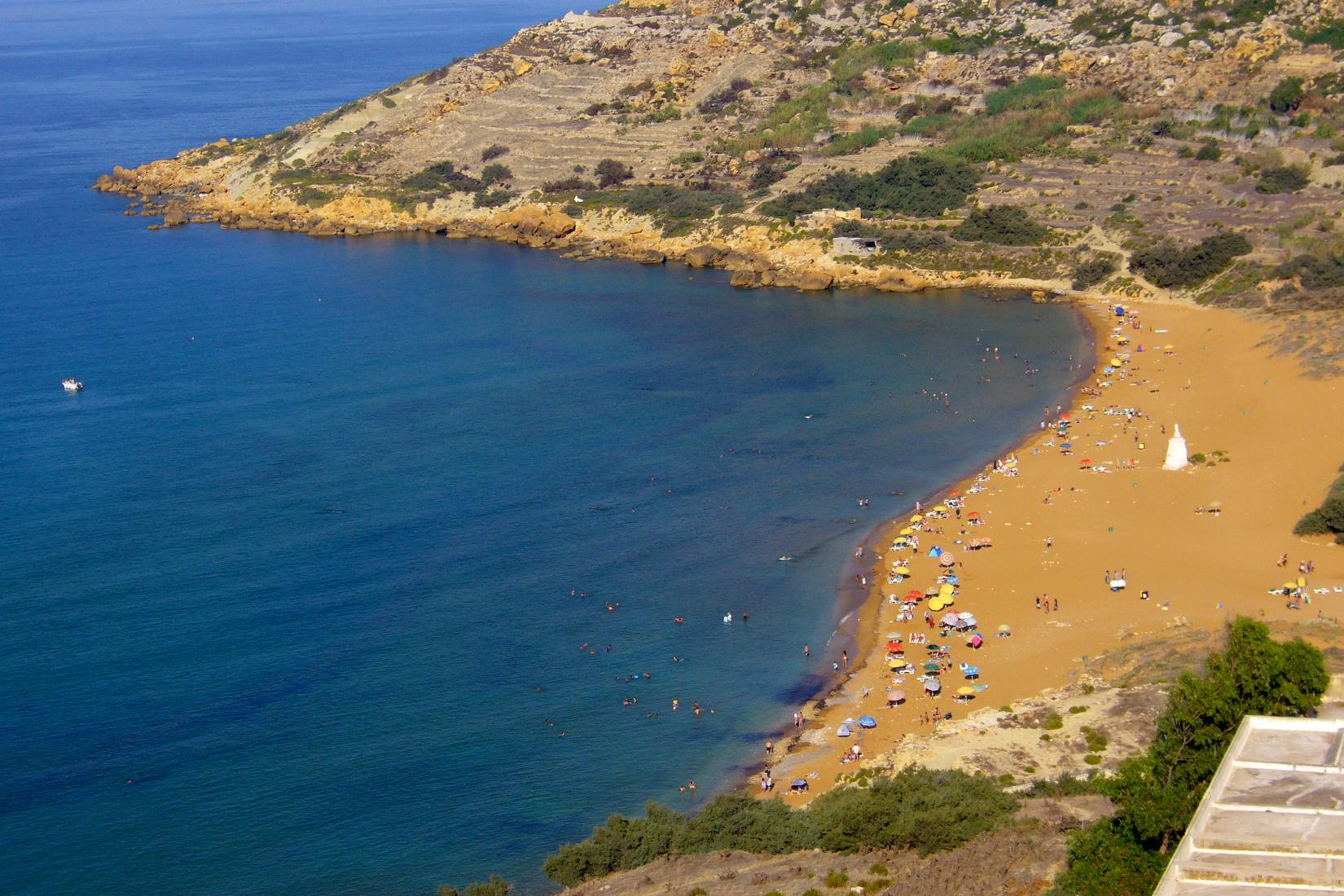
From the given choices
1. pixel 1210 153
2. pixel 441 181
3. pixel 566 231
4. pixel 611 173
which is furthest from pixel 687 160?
pixel 1210 153

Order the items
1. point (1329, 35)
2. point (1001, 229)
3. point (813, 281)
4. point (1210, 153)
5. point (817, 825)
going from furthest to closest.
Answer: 1. point (1329, 35)
2. point (1210, 153)
3. point (1001, 229)
4. point (813, 281)
5. point (817, 825)

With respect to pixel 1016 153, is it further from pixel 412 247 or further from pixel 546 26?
pixel 546 26

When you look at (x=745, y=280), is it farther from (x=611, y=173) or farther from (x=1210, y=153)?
(x=1210, y=153)

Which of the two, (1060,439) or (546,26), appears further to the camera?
(546,26)

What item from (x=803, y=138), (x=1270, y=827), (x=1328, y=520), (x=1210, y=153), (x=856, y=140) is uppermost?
(x=803, y=138)

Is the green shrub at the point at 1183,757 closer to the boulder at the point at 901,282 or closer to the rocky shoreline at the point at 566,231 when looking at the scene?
the rocky shoreline at the point at 566,231

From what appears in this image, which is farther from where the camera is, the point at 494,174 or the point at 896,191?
the point at 494,174

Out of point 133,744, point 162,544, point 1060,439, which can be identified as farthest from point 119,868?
point 1060,439
